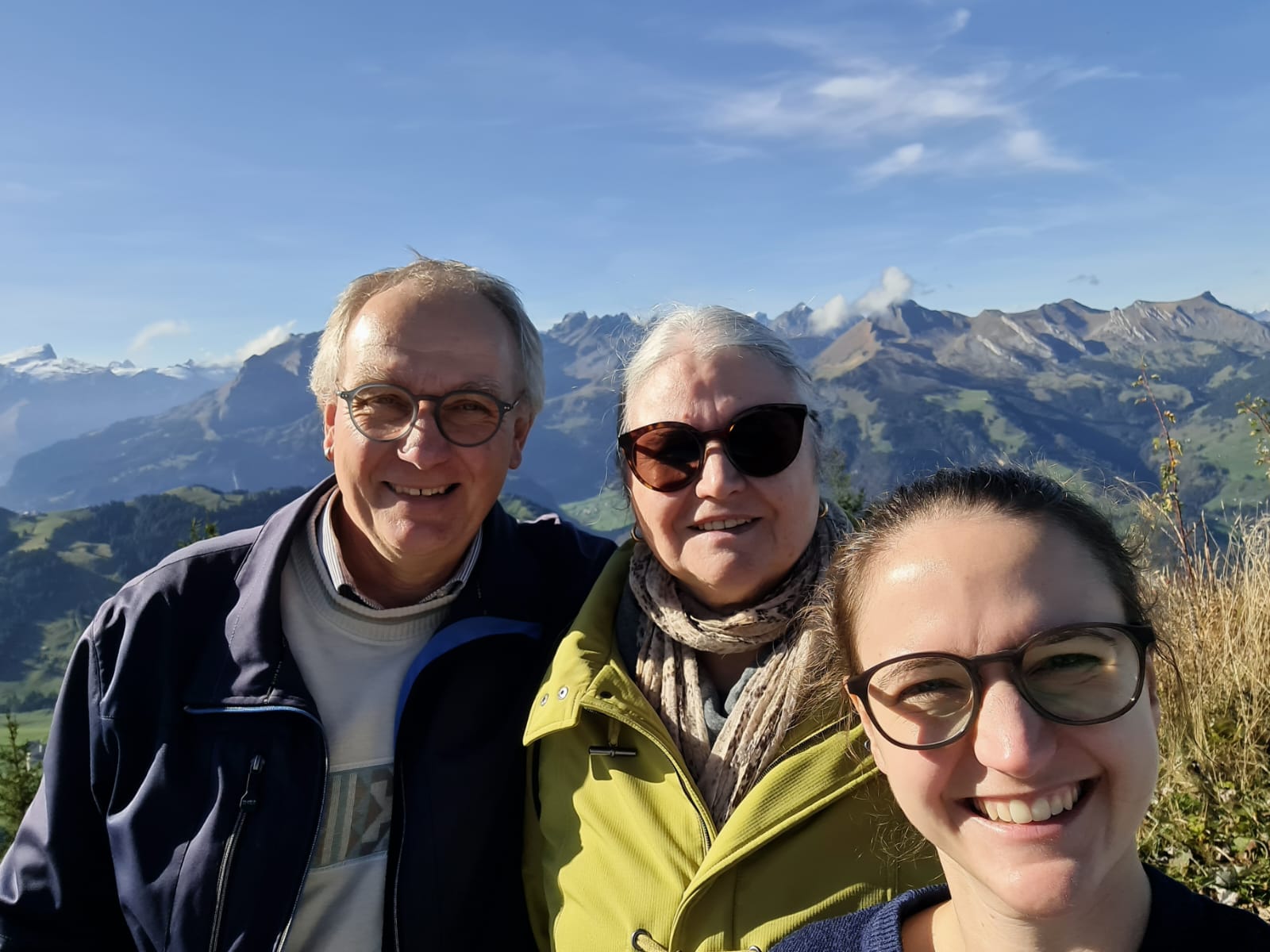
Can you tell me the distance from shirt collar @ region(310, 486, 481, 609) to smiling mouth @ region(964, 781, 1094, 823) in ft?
7.88

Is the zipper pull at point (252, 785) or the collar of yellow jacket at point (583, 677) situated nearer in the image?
the collar of yellow jacket at point (583, 677)

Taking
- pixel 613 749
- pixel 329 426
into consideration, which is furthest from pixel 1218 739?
pixel 329 426

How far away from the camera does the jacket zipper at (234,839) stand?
312cm

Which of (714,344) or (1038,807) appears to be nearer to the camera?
(1038,807)

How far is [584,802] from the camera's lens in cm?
308

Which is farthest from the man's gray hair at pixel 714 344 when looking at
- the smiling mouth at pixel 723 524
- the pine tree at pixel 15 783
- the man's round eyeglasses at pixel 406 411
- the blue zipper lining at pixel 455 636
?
the pine tree at pixel 15 783

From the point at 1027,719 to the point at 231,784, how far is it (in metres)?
2.69

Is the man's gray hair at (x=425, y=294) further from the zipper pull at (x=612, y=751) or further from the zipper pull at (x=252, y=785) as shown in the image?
the zipper pull at (x=612, y=751)

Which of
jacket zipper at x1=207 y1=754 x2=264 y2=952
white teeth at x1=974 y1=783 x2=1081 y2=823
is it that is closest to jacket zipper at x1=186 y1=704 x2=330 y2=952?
jacket zipper at x1=207 y1=754 x2=264 y2=952

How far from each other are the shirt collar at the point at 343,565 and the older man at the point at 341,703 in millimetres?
10

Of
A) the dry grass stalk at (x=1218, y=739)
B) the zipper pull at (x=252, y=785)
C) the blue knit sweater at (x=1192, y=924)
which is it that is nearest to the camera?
the blue knit sweater at (x=1192, y=924)

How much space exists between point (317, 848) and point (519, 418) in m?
1.87

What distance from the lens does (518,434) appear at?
408 centimetres

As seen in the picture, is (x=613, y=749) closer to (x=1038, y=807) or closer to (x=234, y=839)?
(x=234, y=839)
